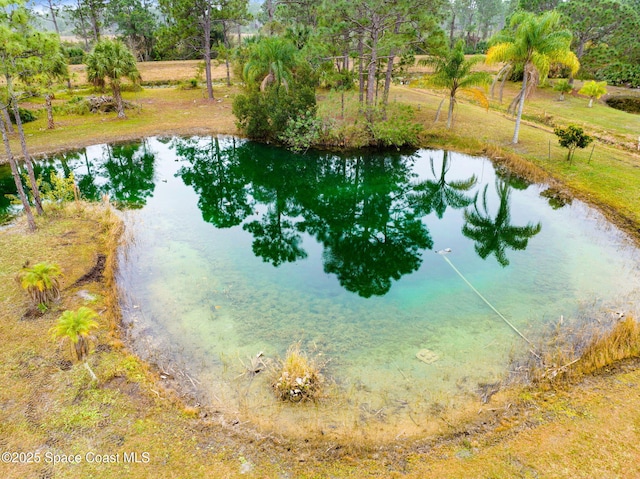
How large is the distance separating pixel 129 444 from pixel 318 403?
341 centimetres

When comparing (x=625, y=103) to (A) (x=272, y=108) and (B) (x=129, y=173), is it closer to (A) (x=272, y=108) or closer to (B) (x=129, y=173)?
(A) (x=272, y=108)

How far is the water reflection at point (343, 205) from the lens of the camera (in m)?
14.5

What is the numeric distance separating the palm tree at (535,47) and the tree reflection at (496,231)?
728 cm

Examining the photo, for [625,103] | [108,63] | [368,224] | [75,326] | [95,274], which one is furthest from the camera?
[625,103]

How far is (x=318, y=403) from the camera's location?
26.5ft

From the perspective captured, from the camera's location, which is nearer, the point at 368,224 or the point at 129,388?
the point at 129,388

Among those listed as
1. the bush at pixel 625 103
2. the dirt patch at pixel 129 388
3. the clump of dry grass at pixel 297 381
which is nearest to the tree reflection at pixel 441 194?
the clump of dry grass at pixel 297 381

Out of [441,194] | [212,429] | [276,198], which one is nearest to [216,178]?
[276,198]

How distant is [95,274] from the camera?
12.1m

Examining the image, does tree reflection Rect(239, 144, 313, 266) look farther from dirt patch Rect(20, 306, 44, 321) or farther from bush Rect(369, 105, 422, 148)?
dirt patch Rect(20, 306, 44, 321)

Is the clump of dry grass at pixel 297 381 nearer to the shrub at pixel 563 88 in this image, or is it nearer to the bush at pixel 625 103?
the shrub at pixel 563 88

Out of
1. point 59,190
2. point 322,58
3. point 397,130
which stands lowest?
point 59,190

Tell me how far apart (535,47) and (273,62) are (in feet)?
50.8

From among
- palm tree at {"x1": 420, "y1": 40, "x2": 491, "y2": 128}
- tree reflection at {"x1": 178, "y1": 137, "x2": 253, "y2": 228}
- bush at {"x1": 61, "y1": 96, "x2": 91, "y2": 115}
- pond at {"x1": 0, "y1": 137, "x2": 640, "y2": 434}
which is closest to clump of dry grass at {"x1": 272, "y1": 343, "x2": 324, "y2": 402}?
pond at {"x1": 0, "y1": 137, "x2": 640, "y2": 434}
